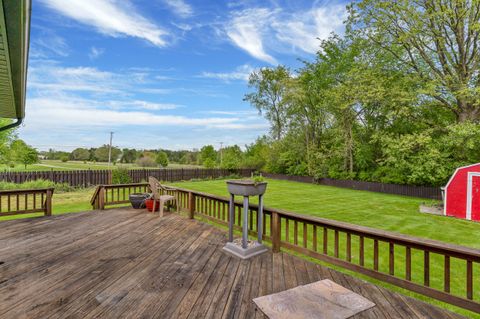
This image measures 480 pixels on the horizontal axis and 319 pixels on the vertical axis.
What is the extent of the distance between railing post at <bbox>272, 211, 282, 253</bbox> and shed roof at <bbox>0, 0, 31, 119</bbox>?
3.11m

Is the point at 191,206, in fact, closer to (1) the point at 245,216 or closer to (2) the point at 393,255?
(1) the point at 245,216

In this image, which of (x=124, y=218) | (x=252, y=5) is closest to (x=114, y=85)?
(x=252, y=5)

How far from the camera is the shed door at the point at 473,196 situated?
291 inches

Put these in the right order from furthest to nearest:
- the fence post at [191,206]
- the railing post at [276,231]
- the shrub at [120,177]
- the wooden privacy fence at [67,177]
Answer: the shrub at [120,177], the wooden privacy fence at [67,177], the fence post at [191,206], the railing post at [276,231]

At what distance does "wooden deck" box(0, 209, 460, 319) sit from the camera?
1.97m

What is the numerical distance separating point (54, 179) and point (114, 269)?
39.6ft

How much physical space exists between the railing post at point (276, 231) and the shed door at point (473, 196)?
26.0 feet

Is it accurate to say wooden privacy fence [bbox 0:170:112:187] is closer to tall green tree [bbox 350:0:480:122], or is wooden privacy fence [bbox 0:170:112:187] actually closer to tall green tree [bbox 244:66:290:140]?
tall green tree [bbox 244:66:290:140]

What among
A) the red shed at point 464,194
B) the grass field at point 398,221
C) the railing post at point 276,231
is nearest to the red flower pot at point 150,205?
the grass field at point 398,221

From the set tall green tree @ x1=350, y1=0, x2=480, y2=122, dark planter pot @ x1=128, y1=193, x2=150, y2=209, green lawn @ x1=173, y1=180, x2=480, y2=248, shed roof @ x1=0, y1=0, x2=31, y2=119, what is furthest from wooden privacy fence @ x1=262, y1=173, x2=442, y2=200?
shed roof @ x1=0, y1=0, x2=31, y2=119

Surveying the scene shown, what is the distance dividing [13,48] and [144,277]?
237 centimetres

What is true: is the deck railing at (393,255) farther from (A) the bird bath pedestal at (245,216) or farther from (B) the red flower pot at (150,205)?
(B) the red flower pot at (150,205)

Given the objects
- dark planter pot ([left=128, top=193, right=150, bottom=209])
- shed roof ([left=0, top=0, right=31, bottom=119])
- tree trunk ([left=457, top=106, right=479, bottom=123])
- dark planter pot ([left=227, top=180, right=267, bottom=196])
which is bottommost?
dark planter pot ([left=128, top=193, right=150, bottom=209])

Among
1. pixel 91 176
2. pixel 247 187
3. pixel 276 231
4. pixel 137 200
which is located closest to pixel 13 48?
pixel 247 187
